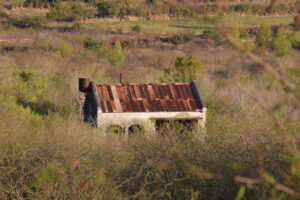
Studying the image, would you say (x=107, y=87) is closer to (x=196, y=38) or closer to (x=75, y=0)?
(x=196, y=38)

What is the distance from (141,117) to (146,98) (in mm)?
911

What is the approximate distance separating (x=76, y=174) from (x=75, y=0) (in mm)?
66184

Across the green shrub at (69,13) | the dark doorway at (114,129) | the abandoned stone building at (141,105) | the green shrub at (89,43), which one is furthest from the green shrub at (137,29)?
Answer: the dark doorway at (114,129)

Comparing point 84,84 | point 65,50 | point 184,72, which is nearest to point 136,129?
point 84,84

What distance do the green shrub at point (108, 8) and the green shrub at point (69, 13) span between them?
A: 41.7 inches

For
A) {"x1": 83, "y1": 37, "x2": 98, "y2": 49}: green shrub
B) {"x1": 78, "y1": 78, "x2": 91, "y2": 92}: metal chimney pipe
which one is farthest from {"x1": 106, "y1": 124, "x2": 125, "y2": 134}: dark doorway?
{"x1": 83, "y1": 37, "x2": 98, "y2": 49}: green shrub

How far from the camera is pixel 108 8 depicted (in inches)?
2579

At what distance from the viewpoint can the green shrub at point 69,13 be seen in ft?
209

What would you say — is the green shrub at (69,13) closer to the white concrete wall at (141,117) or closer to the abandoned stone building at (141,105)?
the abandoned stone building at (141,105)

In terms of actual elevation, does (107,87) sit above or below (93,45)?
above

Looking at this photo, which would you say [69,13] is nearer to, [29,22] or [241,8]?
[29,22]

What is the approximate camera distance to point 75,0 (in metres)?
73.5

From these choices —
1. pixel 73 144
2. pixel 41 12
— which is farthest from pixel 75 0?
pixel 73 144

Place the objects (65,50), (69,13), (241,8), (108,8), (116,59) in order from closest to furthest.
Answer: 1. (116,59)
2. (65,50)
3. (69,13)
4. (108,8)
5. (241,8)
